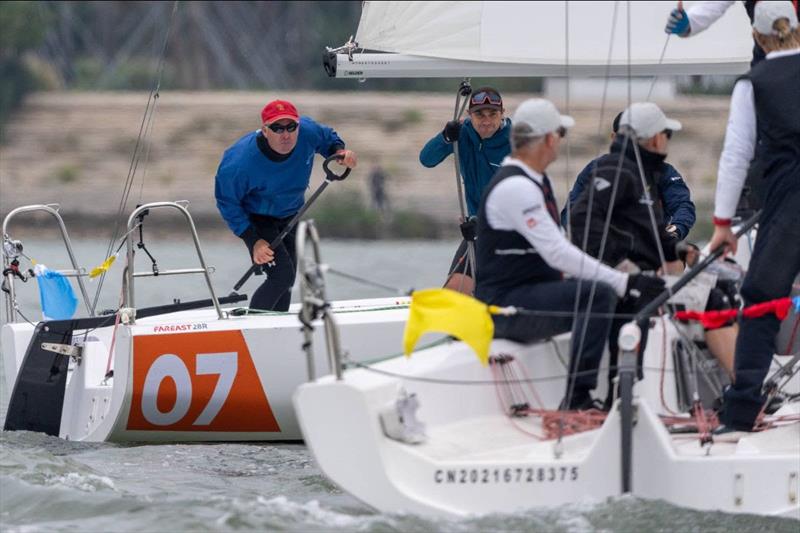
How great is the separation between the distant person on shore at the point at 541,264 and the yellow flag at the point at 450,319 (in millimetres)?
239

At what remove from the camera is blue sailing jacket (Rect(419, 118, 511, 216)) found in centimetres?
802

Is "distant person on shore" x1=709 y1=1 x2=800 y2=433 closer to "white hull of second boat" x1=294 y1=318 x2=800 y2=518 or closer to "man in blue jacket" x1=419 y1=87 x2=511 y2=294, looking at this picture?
"white hull of second boat" x1=294 y1=318 x2=800 y2=518

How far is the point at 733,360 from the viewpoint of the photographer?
5.93 m

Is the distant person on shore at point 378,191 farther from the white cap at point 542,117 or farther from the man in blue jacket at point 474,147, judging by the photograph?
the white cap at point 542,117

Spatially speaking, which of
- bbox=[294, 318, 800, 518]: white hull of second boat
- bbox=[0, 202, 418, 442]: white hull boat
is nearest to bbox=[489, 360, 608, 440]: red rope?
bbox=[294, 318, 800, 518]: white hull of second boat

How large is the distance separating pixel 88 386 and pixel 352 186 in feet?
96.1

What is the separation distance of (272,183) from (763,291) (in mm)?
3242

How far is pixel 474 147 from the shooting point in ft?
26.6

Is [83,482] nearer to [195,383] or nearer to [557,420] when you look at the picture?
[195,383]

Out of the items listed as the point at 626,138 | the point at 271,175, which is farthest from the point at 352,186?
the point at 626,138

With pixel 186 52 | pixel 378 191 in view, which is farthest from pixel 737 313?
pixel 186 52

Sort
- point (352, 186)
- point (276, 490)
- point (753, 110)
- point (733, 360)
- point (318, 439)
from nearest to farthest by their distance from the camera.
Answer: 1. point (318, 439)
2. point (753, 110)
3. point (733, 360)
4. point (276, 490)
5. point (352, 186)

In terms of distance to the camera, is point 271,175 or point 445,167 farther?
point 445,167

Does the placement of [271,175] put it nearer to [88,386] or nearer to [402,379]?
[88,386]
